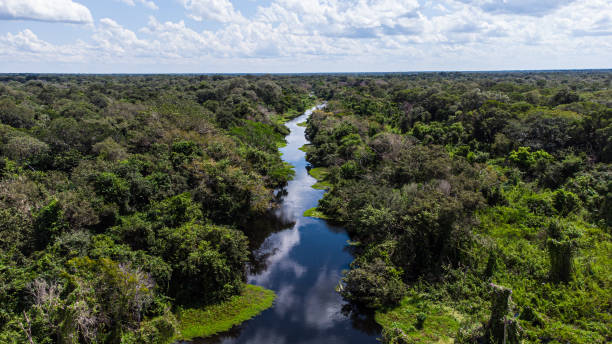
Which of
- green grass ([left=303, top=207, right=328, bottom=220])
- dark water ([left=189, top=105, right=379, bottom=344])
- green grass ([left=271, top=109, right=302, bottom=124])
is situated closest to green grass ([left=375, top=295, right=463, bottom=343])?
dark water ([left=189, top=105, right=379, bottom=344])

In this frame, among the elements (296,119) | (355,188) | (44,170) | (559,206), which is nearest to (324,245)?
(355,188)

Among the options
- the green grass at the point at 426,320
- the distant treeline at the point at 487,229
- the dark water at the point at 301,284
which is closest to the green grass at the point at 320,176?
the distant treeline at the point at 487,229

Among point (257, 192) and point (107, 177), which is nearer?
point (107, 177)

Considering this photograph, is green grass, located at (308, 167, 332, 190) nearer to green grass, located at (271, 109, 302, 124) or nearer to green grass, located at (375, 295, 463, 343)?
green grass, located at (375, 295, 463, 343)

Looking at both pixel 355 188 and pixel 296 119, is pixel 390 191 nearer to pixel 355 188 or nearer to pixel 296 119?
pixel 355 188

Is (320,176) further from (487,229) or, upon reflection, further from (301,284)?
(301,284)
